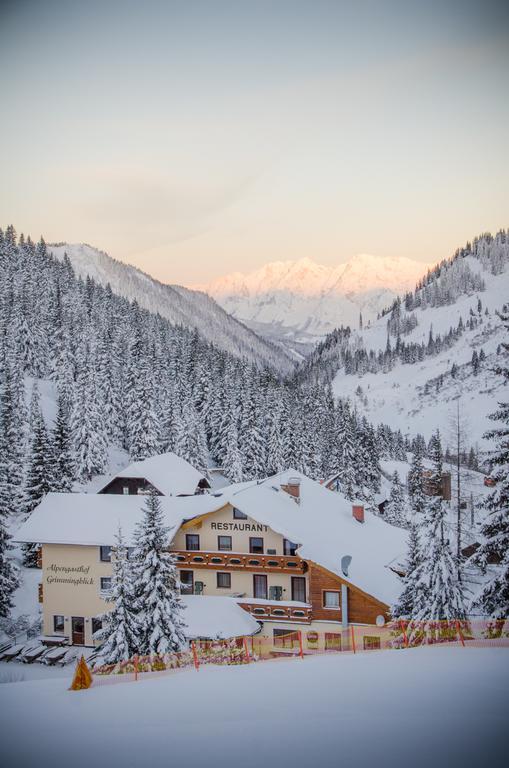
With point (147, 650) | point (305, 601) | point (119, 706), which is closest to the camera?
point (119, 706)

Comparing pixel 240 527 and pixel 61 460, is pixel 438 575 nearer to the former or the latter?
pixel 240 527

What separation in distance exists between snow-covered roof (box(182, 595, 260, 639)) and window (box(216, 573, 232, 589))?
67.1 inches

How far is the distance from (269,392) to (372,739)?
67568 millimetres

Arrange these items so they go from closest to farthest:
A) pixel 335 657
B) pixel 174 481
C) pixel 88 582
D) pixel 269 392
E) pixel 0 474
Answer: pixel 335 657 < pixel 88 582 < pixel 0 474 < pixel 174 481 < pixel 269 392

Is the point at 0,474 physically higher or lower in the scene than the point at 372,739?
higher

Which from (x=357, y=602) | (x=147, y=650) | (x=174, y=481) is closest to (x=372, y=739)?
(x=147, y=650)

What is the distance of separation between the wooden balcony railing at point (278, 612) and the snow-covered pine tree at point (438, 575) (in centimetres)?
902

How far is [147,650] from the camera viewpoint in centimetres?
2178

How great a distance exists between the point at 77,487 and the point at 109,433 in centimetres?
1799

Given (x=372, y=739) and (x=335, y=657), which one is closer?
(x=372, y=739)

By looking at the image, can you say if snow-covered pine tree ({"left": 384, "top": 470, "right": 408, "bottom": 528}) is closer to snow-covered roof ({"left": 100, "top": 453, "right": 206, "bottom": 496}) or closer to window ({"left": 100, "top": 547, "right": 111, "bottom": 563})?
snow-covered roof ({"left": 100, "top": 453, "right": 206, "bottom": 496})

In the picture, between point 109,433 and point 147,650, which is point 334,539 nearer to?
point 147,650

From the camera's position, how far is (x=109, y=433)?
81312 mm

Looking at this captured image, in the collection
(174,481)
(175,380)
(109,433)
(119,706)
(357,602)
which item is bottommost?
(357,602)
